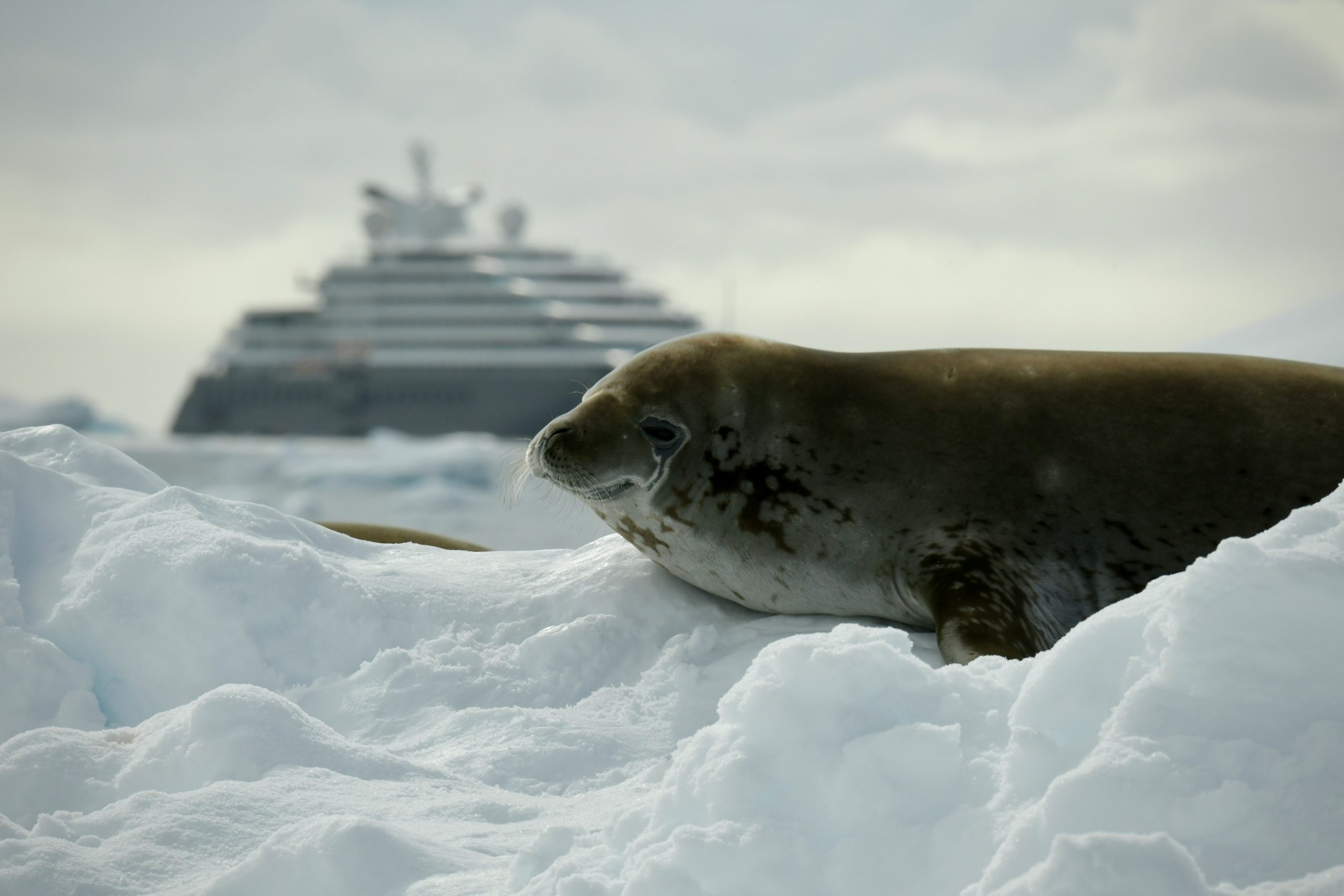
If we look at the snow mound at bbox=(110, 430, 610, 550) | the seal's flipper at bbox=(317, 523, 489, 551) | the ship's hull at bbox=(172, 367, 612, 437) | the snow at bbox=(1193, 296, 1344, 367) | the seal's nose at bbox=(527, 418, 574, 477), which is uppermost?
Answer: the snow at bbox=(1193, 296, 1344, 367)

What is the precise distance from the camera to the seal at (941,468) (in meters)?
3.00

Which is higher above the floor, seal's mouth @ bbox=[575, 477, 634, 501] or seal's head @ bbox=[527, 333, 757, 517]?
seal's head @ bbox=[527, 333, 757, 517]

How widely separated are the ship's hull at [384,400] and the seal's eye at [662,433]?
1174 inches

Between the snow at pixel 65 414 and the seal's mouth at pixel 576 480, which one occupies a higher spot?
the seal's mouth at pixel 576 480

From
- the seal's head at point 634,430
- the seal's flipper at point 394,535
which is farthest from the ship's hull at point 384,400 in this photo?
the seal's head at point 634,430

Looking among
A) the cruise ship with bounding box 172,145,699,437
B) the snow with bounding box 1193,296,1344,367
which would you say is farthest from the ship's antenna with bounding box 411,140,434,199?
the snow with bounding box 1193,296,1344,367

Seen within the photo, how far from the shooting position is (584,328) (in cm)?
3388

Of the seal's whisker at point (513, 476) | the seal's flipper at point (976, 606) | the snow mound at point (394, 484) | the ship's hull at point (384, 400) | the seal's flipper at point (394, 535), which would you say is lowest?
the snow mound at point (394, 484)

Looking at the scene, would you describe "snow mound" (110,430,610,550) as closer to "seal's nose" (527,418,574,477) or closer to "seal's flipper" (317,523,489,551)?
"seal's flipper" (317,523,489,551)

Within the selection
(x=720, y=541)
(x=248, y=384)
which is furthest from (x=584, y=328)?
(x=720, y=541)

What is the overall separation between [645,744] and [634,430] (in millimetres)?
851

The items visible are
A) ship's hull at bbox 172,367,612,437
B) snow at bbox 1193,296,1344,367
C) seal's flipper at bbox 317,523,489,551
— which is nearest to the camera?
seal's flipper at bbox 317,523,489,551

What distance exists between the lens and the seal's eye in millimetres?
3197

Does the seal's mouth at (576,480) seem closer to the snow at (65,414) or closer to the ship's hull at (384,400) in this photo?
the ship's hull at (384,400)
